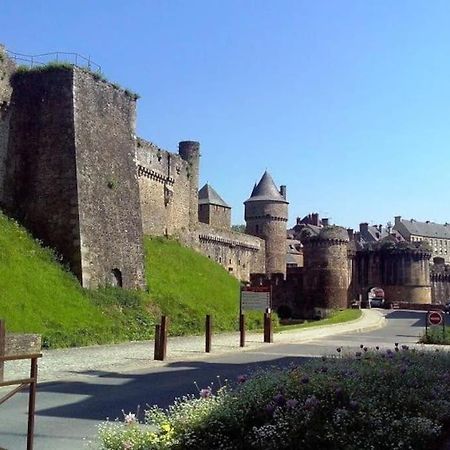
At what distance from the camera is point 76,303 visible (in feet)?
75.1

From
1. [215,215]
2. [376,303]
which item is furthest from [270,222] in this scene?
[376,303]

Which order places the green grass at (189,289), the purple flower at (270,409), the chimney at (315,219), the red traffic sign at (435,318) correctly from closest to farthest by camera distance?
1. the purple flower at (270,409)
2. the red traffic sign at (435,318)
3. the green grass at (189,289)
4. the chimney at (315,219)

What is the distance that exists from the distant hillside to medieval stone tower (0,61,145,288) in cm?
86

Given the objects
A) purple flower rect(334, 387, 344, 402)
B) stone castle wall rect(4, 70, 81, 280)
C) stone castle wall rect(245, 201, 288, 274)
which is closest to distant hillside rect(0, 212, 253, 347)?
stone castle wall rect(4, 70, 81, 280)

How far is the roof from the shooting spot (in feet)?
417

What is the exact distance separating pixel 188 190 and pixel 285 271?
24.4 m

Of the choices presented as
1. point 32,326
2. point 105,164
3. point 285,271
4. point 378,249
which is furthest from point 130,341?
point 378,249

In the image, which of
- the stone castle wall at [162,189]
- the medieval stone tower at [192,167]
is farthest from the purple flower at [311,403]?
the medieval stone tower at [192,167]

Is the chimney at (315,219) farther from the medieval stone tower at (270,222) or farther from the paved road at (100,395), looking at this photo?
the paved road at (100,395)

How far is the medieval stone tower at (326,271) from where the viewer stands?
58.1 meters

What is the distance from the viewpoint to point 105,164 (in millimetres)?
28031

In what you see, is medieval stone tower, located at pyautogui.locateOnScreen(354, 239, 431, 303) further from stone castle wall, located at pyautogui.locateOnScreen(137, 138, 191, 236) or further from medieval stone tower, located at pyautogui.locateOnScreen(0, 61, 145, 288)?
medieval stone tower, located at pyautogui.locateOnScreen(0, 61, 145, 288)

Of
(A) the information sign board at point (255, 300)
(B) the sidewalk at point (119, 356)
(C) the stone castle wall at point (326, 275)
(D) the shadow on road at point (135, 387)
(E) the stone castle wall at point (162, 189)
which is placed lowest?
(D) the shadow on road at point (135, 387)

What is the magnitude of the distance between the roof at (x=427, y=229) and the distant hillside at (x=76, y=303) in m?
99.4
